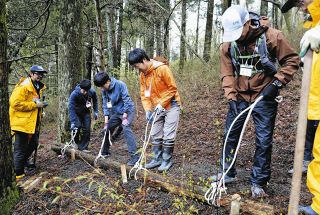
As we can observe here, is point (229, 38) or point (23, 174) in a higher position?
point (229, 38)

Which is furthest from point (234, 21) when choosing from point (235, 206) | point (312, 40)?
point (235, 206)

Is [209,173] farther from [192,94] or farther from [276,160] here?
[192,94]

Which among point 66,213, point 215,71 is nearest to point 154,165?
point 66,213

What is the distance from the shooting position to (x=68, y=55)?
23.3 ft

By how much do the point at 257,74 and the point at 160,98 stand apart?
188cm

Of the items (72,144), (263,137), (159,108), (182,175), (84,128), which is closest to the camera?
(263,137)

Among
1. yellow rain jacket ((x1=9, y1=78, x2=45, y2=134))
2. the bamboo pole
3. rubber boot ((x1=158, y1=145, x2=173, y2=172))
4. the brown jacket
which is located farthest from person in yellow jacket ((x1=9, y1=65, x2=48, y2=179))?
the bamboo pole

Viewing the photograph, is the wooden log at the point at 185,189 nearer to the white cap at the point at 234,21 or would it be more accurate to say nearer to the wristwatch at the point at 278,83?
the wristwatch at the point at 278,83

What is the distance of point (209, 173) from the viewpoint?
4.91m

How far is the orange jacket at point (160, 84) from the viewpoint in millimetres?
5013

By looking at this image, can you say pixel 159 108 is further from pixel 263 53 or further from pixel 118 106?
pixel 263 53

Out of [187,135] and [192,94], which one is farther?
[192,94]

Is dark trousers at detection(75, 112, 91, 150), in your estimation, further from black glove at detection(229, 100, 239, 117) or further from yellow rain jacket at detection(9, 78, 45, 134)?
black glove at detection(229, 100, 239, 117)

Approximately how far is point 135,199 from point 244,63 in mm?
2300
